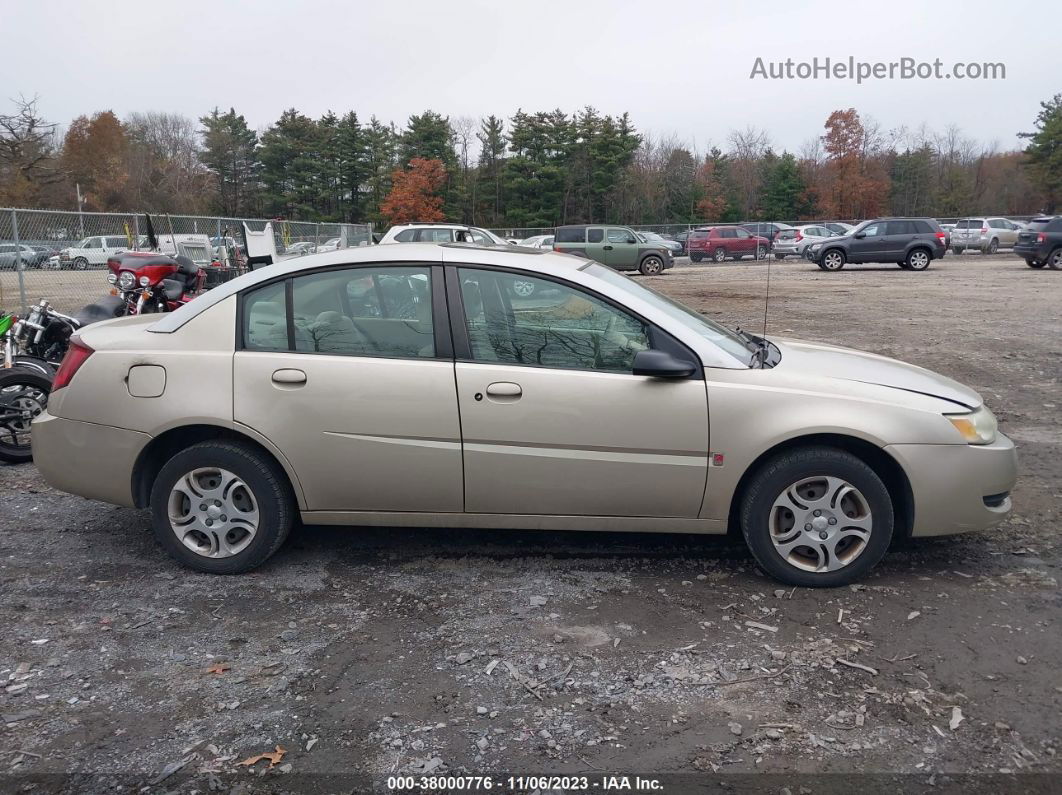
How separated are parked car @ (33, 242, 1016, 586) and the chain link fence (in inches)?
241

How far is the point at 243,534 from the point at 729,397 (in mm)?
2519

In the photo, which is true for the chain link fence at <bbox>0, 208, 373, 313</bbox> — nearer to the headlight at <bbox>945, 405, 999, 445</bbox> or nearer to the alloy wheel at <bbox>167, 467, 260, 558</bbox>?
the alloy wheel at <bbox>167, 467, 260, 558</bbox>

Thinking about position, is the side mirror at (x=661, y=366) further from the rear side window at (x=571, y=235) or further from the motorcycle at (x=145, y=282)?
the rear side window at (x=571, y=235)

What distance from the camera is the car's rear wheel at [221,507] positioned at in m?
4.07

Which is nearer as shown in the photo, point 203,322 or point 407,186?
point 203,322

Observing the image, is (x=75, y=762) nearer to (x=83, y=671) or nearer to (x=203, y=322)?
(x=83, y=671)

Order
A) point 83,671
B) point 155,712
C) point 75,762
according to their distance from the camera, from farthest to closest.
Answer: point 83,671
point 155,712
point 75,762

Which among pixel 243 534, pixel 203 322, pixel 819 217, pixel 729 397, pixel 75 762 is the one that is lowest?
pixel 75 762

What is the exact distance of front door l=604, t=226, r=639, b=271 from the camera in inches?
1166

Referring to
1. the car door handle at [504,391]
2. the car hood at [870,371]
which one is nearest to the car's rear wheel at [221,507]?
the car door handle at [504,391]

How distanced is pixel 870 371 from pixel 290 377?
9.73 ft

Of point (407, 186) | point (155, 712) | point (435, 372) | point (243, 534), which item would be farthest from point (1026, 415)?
point (407, 186)

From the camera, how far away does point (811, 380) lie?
155 inches

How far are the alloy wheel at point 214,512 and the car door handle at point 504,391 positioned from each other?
1.32m
